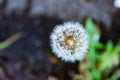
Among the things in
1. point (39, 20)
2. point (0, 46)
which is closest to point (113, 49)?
point (39, 20)

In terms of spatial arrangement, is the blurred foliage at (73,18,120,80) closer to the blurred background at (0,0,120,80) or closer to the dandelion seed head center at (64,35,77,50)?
the blurred background at (0,0,120,80)

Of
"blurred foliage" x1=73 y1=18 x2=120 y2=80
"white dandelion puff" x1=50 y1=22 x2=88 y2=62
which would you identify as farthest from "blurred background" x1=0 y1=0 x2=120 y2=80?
"white dandelion puff" x1=50 y1=22 x2=88 y2=62

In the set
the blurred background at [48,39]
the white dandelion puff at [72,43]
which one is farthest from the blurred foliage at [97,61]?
the white dandelion puff at [72,43]

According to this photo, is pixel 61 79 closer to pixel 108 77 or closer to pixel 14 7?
pixel 108 77

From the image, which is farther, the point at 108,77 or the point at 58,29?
the point at 108,77

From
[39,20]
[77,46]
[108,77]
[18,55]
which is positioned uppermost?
[39,20]

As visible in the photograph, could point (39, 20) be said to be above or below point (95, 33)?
above

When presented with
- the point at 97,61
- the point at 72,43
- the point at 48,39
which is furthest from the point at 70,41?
the point at 48,39

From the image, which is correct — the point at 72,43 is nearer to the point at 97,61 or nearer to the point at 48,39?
the point at 97,61
